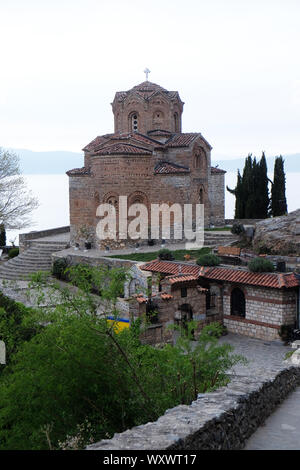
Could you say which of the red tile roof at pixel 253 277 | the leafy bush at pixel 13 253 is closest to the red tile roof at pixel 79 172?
the leafy bush at pixel 13 253

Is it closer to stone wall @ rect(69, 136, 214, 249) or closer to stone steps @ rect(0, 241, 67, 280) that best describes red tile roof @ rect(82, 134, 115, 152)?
stone wall @ rect(69, 136, 214, 249)

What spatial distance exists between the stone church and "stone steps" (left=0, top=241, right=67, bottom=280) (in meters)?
1.61

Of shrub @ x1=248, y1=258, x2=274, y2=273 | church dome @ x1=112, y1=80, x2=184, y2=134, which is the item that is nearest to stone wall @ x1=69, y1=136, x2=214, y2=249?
church dome @ x1=112, y1=80, x2=184, y2=134

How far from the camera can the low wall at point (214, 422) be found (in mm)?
4605

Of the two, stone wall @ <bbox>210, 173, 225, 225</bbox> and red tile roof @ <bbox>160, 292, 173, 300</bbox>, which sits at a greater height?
stone wall @ <bbox>210, 173, 225, 225</bbox>

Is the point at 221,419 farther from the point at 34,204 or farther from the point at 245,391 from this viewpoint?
the point at 34,204

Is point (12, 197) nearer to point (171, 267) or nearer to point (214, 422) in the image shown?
point (171, 267)

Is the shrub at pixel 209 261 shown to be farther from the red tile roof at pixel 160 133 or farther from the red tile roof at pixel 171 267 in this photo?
the red tile roof at pixel 160 133

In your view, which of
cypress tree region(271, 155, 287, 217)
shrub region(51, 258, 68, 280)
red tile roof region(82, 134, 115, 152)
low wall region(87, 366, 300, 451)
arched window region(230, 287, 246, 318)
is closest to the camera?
low wall region(87, 366, 300, 451)

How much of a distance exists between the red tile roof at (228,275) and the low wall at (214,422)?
8638 millimetres

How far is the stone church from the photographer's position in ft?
87.5

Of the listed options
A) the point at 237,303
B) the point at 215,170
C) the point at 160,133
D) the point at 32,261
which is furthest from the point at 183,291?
the point at 215,170

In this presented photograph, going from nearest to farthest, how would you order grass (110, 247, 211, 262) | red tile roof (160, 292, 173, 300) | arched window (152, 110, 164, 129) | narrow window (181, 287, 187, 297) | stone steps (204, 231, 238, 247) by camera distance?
red tile roof (160, 292, 173, 300) < narrow window (181, 287, 187, 297) < grass (110, 247, 211, 262) < stone steps (204, 231, 238, 247) < arched window (152, 110, 164, 129)
